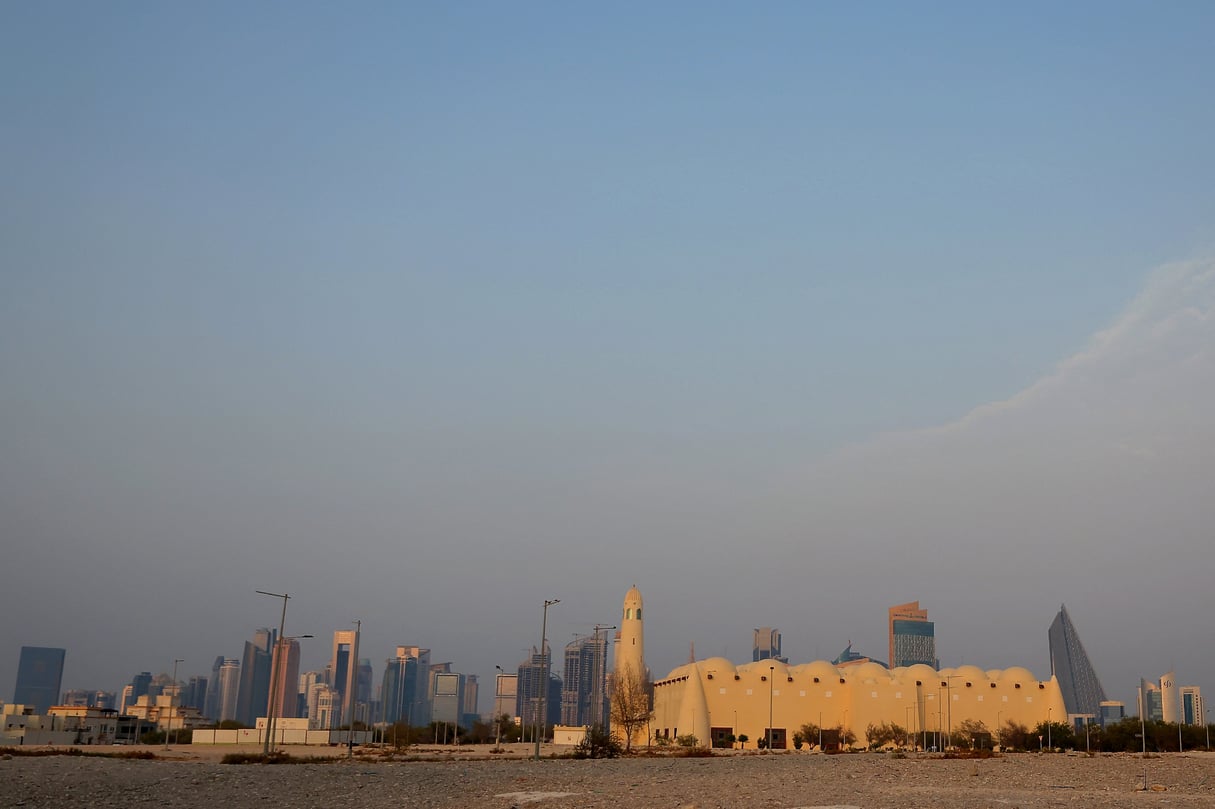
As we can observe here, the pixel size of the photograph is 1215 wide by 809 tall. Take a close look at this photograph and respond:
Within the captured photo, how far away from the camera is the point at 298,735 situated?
9006 cm

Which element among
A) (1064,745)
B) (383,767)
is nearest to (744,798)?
(383,767)

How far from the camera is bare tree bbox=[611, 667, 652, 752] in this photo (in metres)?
93.2

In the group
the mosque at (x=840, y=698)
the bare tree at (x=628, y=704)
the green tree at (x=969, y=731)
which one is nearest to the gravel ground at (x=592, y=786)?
the bare tree at (x=628, y=704)

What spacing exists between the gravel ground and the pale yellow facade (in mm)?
69696

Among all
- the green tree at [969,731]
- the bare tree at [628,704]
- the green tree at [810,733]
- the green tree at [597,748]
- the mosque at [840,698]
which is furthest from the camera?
the mosque at [840,698]

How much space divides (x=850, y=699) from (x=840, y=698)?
0.96 metres

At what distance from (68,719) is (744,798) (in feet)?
297

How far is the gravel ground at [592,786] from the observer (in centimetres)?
2502

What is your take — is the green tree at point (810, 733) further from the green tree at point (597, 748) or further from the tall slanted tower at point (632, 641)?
the green tree at point (597, 748)

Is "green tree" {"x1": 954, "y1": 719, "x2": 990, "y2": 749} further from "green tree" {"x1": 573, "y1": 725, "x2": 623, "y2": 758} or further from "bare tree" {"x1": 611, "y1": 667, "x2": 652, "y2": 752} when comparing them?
"green tree" {"x1": 573, "y1": 725, "x2": 623, "y2": 758}

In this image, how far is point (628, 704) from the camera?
315 ft

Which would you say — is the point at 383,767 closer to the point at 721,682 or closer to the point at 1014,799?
the point at 1014,799

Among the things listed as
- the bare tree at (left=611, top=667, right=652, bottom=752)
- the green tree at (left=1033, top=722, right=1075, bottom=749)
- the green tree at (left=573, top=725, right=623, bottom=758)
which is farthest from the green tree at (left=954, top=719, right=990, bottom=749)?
the green tree at (left=573, top=725, right=623, bottom=758)

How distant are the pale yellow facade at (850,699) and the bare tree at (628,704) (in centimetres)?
578
